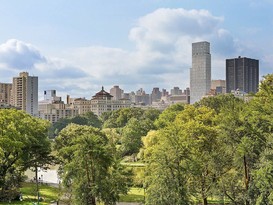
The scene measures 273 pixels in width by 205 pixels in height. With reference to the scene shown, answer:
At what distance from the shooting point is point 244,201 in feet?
99.3

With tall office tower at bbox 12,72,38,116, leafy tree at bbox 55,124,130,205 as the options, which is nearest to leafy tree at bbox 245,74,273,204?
leafy tree at bbox 55,124,130,205

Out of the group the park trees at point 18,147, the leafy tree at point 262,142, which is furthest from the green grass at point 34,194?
the leafy tree at point 262,142

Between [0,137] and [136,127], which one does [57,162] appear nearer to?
[0,137]

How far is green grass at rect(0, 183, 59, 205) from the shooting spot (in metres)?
38.0

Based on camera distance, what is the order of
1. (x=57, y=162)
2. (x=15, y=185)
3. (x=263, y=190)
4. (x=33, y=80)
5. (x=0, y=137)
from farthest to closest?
(x=33, y=80), (x=57, y=162), (x=15, y=185), (x=0, y=137), (x=263, y=190)

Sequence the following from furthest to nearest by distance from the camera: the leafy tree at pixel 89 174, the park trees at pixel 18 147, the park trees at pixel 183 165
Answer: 1. the park trees at pixel 18 147
2. the park trees at pixel 183 165
3. the leafy tree at pixel 89 174

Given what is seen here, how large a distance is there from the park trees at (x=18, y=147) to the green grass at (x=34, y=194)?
176cm

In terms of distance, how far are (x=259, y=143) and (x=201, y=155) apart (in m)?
4.91

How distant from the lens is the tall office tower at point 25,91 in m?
187

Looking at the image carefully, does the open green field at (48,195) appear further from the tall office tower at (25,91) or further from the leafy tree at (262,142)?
the tall office tower at (25,91)

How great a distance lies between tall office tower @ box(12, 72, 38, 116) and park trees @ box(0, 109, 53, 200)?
148754 millimetres

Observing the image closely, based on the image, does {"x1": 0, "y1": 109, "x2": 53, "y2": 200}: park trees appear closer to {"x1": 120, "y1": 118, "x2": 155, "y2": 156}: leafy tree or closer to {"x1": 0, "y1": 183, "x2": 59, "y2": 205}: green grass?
{"x1": 0, "y1": 183, "x2": 59, "y2": 205}: green grass

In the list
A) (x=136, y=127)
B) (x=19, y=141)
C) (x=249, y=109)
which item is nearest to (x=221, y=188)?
(x=249, y=109)

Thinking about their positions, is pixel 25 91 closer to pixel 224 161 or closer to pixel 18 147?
pixel 18 147
